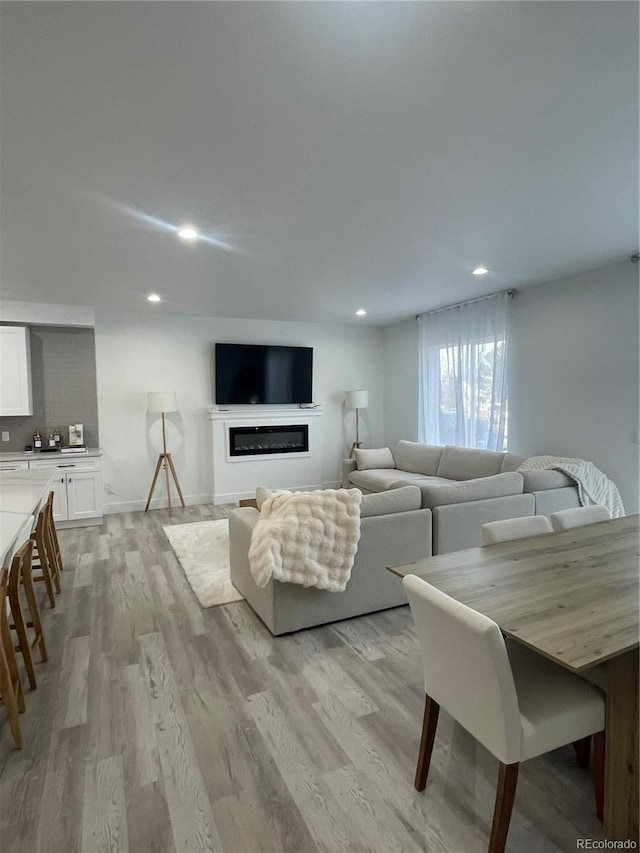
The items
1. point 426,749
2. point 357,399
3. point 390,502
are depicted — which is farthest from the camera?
point 357,399

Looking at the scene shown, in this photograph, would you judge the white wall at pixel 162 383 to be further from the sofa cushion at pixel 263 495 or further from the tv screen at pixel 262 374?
the sofa cushion at pixel 263 495

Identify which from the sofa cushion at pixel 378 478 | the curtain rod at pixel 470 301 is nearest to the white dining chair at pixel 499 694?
the sofa cushion at pixel 378 478

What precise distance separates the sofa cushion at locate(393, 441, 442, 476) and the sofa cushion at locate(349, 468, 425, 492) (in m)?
0.11

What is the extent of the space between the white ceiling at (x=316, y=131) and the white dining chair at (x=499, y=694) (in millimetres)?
1838

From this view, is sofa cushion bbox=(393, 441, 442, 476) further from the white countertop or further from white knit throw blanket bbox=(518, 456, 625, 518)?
the white countertop

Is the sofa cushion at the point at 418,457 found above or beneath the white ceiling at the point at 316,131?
beneath

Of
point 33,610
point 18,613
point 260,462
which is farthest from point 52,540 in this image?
point 260,462

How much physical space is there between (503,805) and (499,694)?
1.25 ft

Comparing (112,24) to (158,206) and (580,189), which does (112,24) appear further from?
(580,189)

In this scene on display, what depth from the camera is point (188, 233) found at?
3.15 m

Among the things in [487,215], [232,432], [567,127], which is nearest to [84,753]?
[567,127]

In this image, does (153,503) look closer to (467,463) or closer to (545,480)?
(467,463)

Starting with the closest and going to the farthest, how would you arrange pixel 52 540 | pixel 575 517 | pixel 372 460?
pixel 575 517 → pixel 52 540 → pixel 372 460

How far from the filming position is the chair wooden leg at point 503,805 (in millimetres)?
1387
